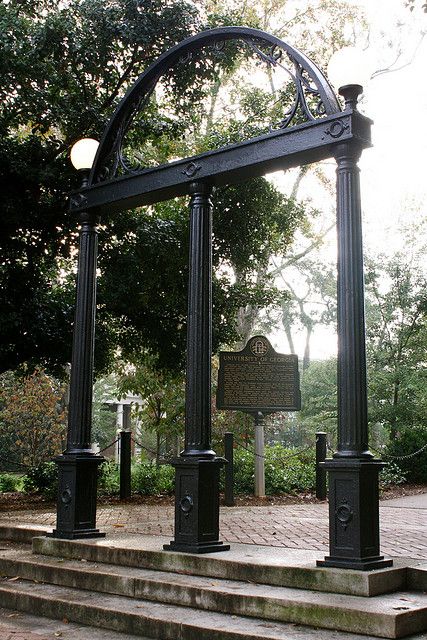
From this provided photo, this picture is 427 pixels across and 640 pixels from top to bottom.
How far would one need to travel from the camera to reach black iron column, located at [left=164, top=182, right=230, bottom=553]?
19.5 feet

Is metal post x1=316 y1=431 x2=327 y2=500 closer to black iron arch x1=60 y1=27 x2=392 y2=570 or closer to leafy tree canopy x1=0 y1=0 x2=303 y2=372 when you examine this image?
leafy tree canopy x1=0 y1=0 x2=303 y2=372

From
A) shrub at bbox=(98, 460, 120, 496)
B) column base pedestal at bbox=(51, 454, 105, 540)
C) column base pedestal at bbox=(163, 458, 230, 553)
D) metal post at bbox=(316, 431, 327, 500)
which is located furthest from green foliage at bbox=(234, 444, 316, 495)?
column base pedestal at bbox=(163, 458, 230, 553)

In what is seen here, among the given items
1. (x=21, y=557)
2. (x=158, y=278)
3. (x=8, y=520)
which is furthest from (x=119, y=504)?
(x=21, y=557)

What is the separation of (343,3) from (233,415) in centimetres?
1104

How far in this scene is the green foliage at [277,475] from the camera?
517 inches

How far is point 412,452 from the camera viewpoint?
50.5 ft

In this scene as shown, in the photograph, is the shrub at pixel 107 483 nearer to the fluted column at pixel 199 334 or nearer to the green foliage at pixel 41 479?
the green foliage at pixel 41 479

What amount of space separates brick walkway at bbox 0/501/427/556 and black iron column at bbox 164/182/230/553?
2.85 feet

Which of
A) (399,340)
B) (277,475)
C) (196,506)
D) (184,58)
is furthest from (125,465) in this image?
(399,340)

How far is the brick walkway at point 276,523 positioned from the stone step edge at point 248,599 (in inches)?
45.8

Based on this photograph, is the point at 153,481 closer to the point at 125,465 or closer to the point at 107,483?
the point at 107,483

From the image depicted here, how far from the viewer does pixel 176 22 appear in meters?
10.5

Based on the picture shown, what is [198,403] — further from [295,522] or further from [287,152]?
[295,522]

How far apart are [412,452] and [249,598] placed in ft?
37.5
